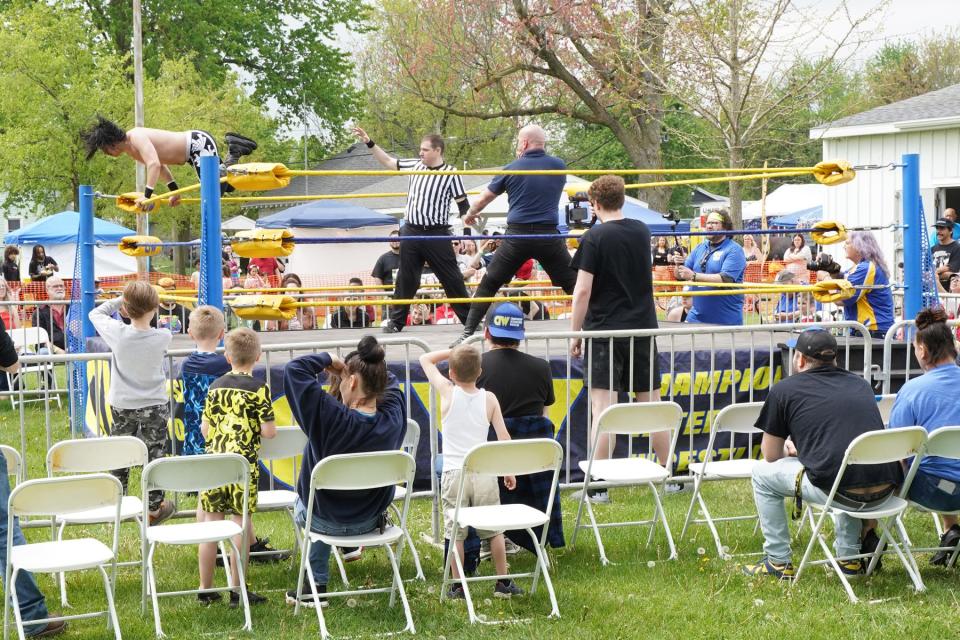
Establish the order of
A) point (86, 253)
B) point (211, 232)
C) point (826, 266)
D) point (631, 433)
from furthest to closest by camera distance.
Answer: point (86, 253)
point (826, 266)
point (211, 232)
point (631, 433)

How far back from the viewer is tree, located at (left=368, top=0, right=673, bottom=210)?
63.5ft

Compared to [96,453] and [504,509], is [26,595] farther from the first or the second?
[504,509]

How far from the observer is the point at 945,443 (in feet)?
17.3

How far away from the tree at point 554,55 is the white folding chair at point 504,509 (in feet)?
44.6

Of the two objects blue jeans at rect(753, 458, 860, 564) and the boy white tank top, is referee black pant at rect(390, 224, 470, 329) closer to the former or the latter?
the boy white tank top

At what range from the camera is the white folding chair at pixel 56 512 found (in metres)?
4.47

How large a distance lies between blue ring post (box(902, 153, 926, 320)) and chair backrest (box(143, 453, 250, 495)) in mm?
5161

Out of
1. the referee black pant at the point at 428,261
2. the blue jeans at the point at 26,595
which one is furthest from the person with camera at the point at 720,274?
the blue jeans at the point at 26,595

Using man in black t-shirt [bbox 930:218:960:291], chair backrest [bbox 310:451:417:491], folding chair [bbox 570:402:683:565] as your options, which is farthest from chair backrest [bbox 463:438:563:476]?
man in black t-shirt [bbox 930:218:960:291]

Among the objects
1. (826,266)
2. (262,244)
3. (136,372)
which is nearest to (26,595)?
(136,372)

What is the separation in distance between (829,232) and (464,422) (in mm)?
3814

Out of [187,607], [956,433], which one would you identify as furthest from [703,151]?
[187,607]

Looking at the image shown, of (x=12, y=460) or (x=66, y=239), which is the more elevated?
(x=66, y=239)

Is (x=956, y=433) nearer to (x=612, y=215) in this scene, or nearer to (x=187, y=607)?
(x=612, y=215)
